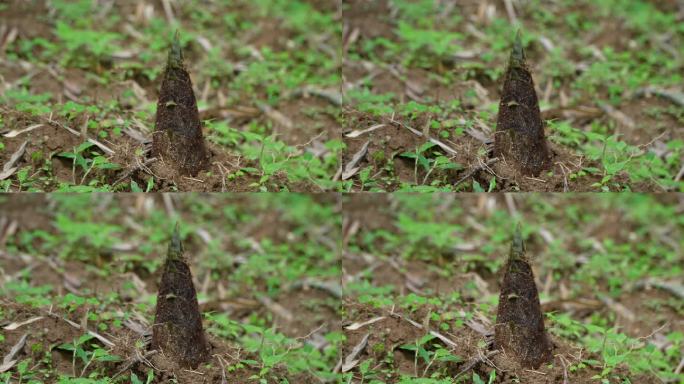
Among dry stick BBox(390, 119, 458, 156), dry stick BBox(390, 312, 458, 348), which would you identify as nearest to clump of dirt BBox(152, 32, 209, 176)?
dry stick BBox(390, 119, 458, 156)

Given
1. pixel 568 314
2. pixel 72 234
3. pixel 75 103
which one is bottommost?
pixel 568 314

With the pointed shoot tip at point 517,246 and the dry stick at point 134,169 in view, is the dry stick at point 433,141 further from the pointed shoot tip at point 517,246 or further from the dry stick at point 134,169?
the dry stick at point 134,169

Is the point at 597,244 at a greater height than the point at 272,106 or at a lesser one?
lesser

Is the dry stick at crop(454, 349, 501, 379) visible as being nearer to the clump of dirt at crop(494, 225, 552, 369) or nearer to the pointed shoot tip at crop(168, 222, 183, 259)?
the clump of dirt at crop(494, 225, 552, 369)

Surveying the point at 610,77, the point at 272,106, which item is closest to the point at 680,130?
the point at 610,77

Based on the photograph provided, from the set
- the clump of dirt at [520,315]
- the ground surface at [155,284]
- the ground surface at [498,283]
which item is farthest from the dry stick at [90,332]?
the clump of dirt at [520,315]

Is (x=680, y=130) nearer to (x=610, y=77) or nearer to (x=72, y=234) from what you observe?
(x=610, y=77)
